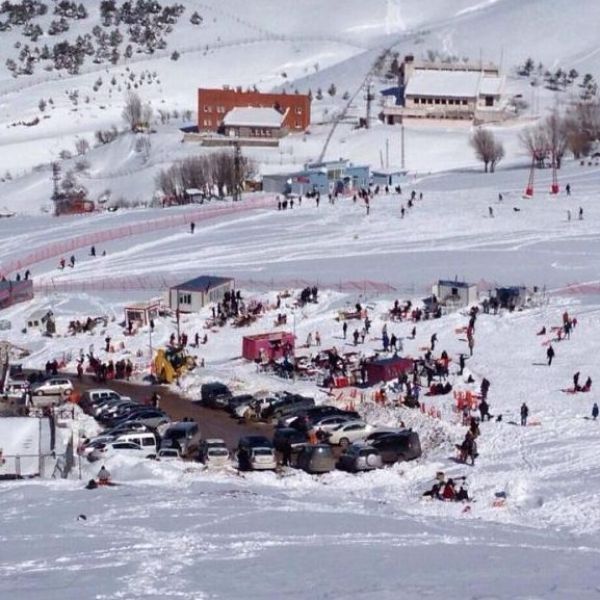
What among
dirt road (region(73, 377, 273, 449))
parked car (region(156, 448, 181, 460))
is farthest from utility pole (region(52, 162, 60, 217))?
parked car (region(156, 448, 181, 460))

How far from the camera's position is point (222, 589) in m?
8.84

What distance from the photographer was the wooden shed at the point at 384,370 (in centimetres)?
1755

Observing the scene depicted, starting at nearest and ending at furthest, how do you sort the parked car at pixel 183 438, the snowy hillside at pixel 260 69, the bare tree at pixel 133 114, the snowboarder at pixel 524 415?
the parked car at pixel 183 438 < the snowboarder at pixel 524 415 < the snowy hillside at pixel 260 69 < the bare tree at pixel 133 114

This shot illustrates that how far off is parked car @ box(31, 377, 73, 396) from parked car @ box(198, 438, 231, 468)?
14.2ft

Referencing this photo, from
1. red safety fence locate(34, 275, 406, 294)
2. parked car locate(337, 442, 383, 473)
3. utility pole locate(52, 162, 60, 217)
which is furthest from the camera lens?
utility pole locate(52, 162, 60, 217)

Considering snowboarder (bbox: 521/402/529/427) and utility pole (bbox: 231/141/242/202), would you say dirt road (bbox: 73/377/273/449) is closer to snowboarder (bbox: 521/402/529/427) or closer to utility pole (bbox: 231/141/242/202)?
snowboarder (bbox: 521/402/529/427)

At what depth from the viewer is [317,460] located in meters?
13.5

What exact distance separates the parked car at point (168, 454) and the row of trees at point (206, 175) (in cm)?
2663

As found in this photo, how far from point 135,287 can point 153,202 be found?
53.1 feet

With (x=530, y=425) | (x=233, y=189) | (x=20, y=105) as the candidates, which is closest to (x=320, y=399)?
(x=530, y=425)

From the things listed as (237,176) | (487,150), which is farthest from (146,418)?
(487,150)

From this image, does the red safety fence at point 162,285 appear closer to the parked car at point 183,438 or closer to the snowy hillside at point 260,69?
the parked car at point 183,438

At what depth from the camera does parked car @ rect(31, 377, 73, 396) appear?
17.8 metres

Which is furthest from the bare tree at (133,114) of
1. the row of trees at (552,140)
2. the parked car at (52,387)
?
the parked car at (52,387)
